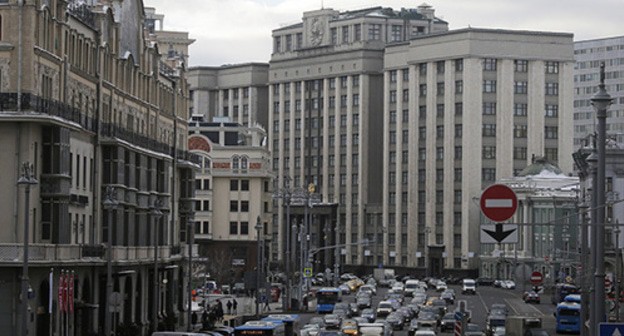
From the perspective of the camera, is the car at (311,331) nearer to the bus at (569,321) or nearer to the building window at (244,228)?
the bus at (569,321)

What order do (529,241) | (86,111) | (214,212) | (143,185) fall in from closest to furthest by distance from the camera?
1. (86,111)
2. (143,185)
3. (214,212)
4. (529,241)

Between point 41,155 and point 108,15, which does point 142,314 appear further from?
point 41,155

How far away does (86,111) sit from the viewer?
77875 millimetres

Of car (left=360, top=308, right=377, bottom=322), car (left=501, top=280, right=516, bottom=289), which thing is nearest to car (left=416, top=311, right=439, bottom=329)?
car (left=360, top=308, right=377, bottom=322)

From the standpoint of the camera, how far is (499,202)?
112 ft

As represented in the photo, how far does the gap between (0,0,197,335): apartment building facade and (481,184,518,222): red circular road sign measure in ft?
81.2

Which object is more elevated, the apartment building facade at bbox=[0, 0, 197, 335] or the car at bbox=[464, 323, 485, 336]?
the apartment building facade at bbox=[0, 0, 197, 335]

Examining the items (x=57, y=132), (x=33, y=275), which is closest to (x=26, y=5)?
(x=57, y=132)

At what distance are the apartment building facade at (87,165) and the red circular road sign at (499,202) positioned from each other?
24.7 m

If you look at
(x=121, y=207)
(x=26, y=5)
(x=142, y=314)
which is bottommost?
(x=142, y=314)

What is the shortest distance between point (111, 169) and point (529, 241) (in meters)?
110

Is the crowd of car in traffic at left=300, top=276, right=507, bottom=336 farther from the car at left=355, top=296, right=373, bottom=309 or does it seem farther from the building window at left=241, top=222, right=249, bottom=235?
the building window at left=241, top=222, right=249, bottom=235

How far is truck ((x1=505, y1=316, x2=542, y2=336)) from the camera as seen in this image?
8494 cm

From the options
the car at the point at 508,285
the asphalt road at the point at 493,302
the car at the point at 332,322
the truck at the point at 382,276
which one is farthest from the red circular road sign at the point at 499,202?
the truck at the point at 382,276
